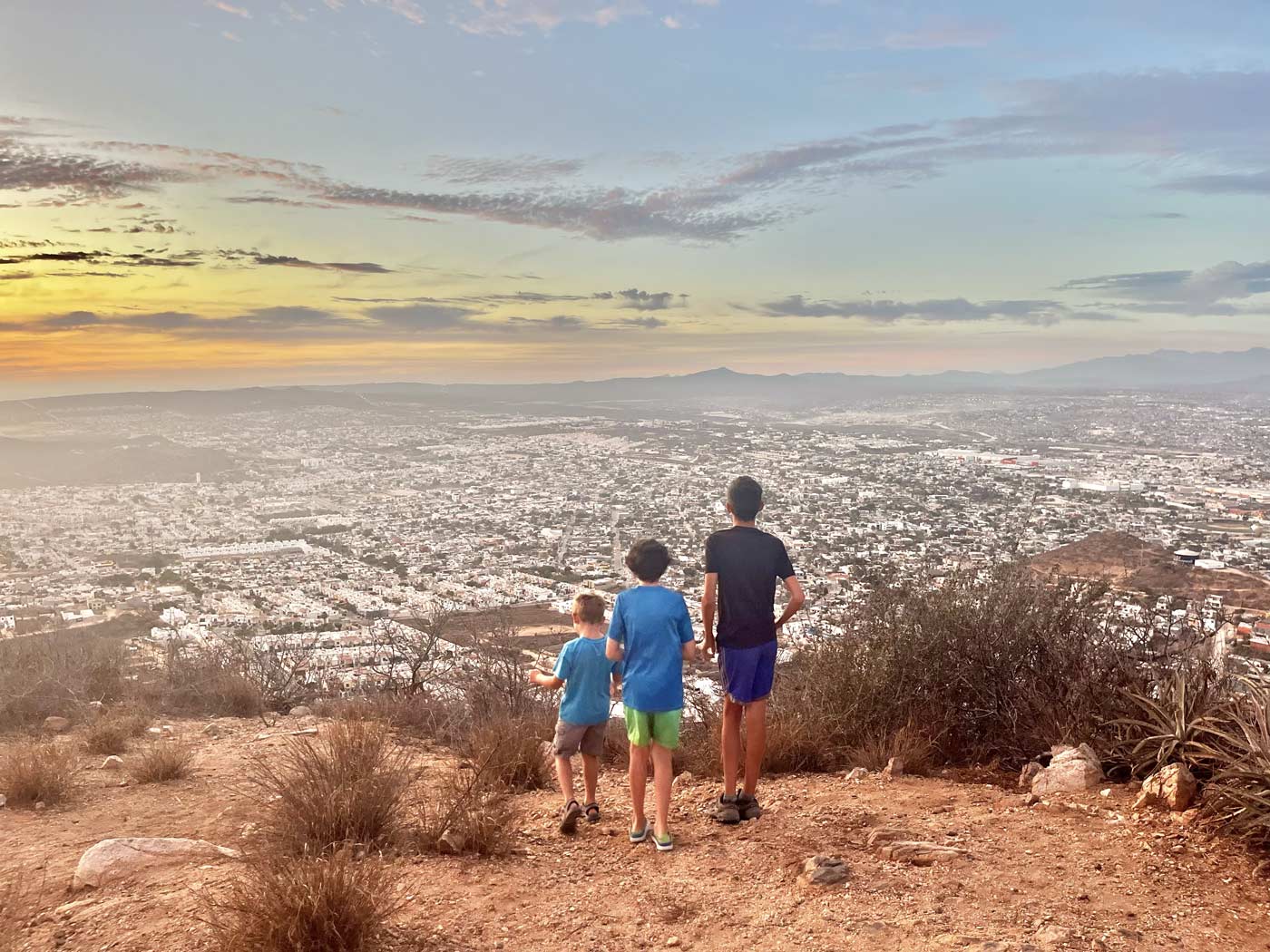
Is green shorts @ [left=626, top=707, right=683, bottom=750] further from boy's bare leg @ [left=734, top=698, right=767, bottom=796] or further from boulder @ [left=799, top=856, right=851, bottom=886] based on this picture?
boulder @ [left=799, top=856, right=851, bottom=886]

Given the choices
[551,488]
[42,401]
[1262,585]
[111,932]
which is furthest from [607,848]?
[42,401]

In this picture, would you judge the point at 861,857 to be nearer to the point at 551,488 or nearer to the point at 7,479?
the point at 551,488

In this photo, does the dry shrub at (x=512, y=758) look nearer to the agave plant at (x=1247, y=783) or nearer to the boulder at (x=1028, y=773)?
the boulder at (x=1028, y=773)

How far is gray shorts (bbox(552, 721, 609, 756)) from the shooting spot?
5.05 m

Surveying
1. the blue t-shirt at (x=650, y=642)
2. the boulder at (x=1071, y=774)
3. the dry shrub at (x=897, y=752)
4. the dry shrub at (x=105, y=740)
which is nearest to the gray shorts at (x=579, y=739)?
the blue t-shirt at (x=650, y=642)

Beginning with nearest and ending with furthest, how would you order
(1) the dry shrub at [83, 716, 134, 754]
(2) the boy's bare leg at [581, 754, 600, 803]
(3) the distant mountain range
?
1. (2) the boy's bare leg at [581, 754, 600, 803]
2. (1) the dry shrub at [83, 716, 134, 754]
3. (3) the distant mountain range

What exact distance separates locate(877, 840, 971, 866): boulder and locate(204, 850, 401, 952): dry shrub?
2.47 metres

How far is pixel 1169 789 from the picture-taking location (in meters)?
4.65

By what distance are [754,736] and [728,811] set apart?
48 centimetres

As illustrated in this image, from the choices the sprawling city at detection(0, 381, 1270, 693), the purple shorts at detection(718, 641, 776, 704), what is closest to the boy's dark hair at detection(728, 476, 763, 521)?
the purple shorts at detection(718, 641, 776, 704)

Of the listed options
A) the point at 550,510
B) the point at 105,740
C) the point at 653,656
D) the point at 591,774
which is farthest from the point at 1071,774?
the point at 550,510

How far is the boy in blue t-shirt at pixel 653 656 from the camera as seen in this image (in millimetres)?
4527

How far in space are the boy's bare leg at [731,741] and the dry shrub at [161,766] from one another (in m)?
4.35

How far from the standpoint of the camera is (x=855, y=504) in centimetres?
3145
